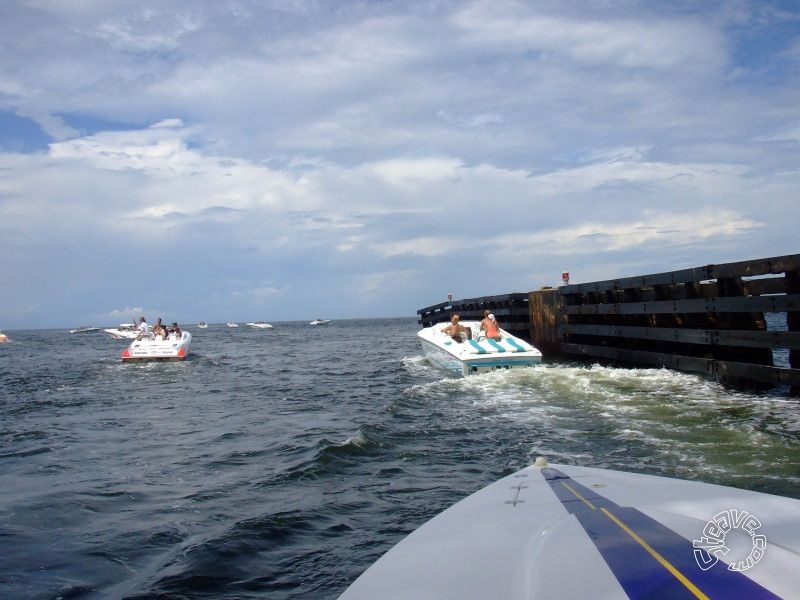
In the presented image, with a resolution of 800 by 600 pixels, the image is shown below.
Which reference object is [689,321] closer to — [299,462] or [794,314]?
[794,314]

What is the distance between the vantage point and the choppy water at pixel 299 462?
478cm

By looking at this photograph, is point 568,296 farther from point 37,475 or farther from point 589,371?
point 37,475

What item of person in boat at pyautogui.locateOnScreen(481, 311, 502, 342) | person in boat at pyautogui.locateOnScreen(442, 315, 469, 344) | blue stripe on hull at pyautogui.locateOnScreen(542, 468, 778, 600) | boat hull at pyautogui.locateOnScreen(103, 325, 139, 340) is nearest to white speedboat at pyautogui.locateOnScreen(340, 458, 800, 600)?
blue stripe on hull at pyautogui.locateOnScreen(542, 468, 778, 600)

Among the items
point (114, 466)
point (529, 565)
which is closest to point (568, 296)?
point (114, 466)

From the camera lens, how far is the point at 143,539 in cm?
534

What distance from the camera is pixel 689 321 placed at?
13445 mm

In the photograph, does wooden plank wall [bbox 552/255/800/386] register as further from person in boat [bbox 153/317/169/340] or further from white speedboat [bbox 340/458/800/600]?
person in boat [bbox 153/317/169/340]

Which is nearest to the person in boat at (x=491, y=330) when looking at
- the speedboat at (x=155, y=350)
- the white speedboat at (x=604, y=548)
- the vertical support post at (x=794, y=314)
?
the vertical support post at (x=794, y=314)

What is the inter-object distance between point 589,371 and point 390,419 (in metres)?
6.45

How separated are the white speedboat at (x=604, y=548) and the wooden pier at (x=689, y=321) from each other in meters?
7.26

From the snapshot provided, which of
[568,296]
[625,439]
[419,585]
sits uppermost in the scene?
[568,296]

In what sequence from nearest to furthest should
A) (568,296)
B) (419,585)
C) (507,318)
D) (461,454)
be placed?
(419,585) < (461,454) < (568,296) < (507,318)

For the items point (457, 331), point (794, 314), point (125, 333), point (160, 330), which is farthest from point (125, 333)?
point (794, 314)

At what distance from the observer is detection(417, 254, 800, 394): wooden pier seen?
9.98 m
